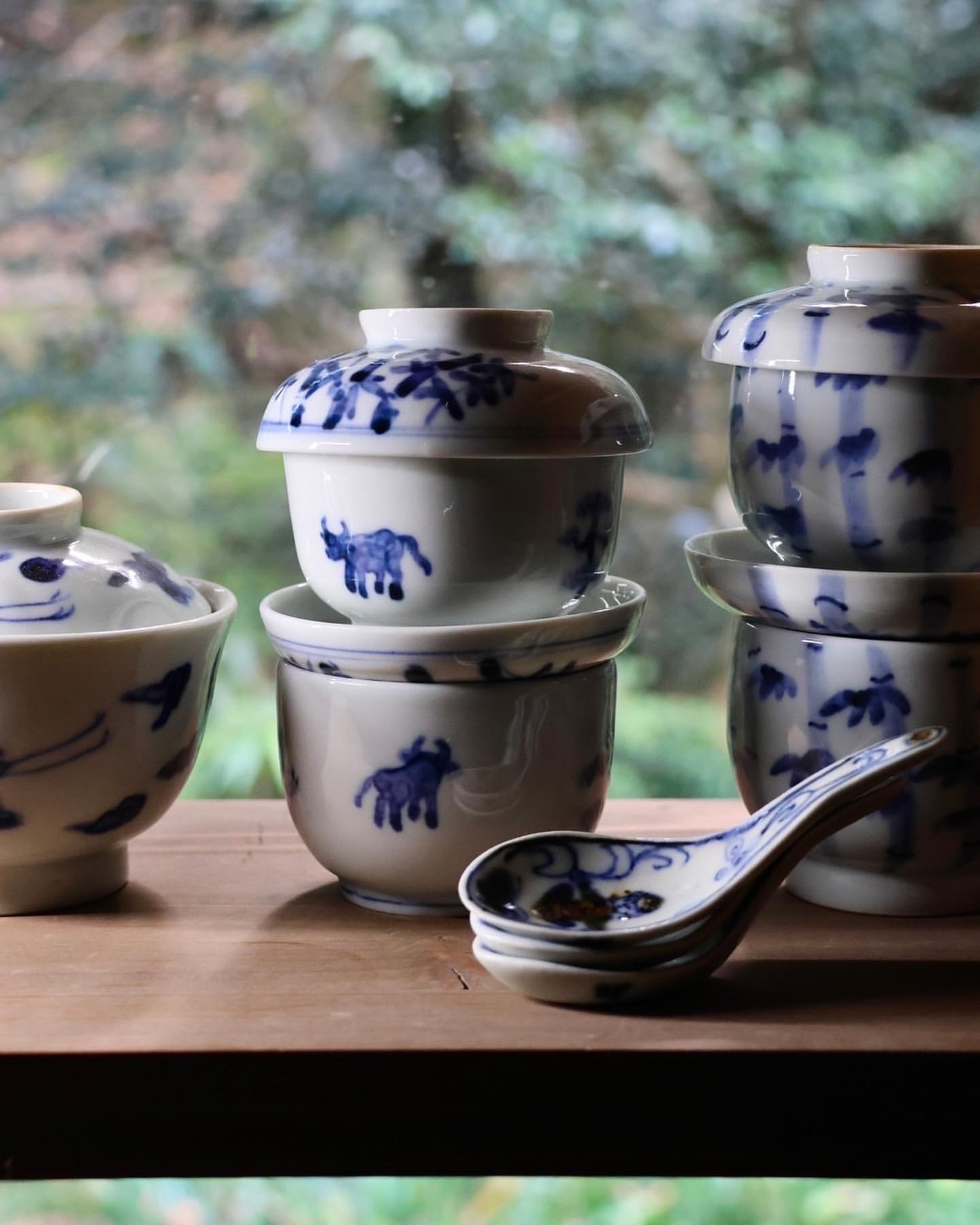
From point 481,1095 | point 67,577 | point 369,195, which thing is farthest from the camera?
point 369,195

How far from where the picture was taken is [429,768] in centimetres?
64

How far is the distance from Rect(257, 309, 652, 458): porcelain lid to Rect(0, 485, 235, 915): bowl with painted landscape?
0.09m

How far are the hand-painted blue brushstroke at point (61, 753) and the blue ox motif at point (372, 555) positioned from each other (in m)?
0.12

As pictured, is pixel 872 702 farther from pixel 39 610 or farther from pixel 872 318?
pixel 39 610

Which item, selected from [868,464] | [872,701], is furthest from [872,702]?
[868,464]

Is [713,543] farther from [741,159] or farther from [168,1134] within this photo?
[741,159]

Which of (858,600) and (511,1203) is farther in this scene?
(511,1203)

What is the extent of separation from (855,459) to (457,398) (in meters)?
0.18

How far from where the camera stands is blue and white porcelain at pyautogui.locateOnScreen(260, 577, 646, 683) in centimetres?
62

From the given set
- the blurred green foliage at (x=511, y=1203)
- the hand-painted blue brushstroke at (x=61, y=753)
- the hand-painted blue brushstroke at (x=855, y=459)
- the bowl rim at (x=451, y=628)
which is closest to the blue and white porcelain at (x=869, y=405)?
the hand-painted blue brushstroke at (x=855, y=459)

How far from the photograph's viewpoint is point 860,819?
2.12 feet

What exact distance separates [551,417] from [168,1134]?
12.6 inches

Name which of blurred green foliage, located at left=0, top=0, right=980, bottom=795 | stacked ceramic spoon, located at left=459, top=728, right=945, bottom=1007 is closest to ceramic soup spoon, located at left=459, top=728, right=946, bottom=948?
stacked ceramic spoon, located at left=459, top=728, right=945, bottom=1007

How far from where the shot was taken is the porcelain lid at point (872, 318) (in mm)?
625
